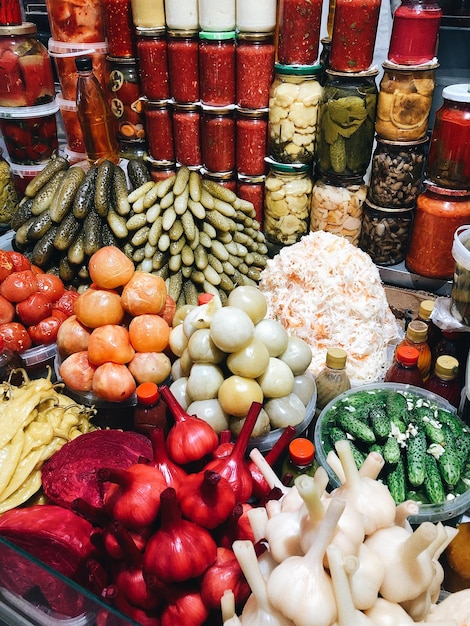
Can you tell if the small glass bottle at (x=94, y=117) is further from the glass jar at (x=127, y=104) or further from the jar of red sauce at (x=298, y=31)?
the jar of red sauce at (x=298, y=31)

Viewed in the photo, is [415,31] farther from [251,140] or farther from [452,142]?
[251,140]

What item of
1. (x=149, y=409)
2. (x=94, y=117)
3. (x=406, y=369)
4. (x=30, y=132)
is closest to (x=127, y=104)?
(x=94, y=117)

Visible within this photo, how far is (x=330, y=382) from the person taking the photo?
1.57 metres

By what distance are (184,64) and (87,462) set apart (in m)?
1.58

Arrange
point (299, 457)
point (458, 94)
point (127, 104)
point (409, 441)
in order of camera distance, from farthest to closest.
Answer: point (127, 104) < point (458, 94) < point (409, 441) < point (299, 457)

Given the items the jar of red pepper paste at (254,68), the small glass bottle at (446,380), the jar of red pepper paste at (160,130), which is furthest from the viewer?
the jar of red pepper paste at (160,130)

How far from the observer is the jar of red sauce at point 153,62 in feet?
6.86

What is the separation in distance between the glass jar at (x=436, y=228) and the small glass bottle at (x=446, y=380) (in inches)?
21.5

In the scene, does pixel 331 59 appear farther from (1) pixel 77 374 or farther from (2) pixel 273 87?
(1) pixel 77 374

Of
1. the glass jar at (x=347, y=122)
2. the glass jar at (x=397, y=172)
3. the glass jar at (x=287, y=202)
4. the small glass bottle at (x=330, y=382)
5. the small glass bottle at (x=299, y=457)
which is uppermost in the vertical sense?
the glass jar at (x=347, y=122)

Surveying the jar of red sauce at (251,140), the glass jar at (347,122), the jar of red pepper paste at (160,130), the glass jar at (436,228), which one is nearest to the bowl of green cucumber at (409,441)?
the glass jar at (436,228)

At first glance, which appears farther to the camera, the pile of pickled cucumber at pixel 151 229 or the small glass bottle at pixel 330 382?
the pile of pickled cucumber at pixel 151 229

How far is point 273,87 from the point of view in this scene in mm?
2018

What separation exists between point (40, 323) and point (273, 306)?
0.81m
